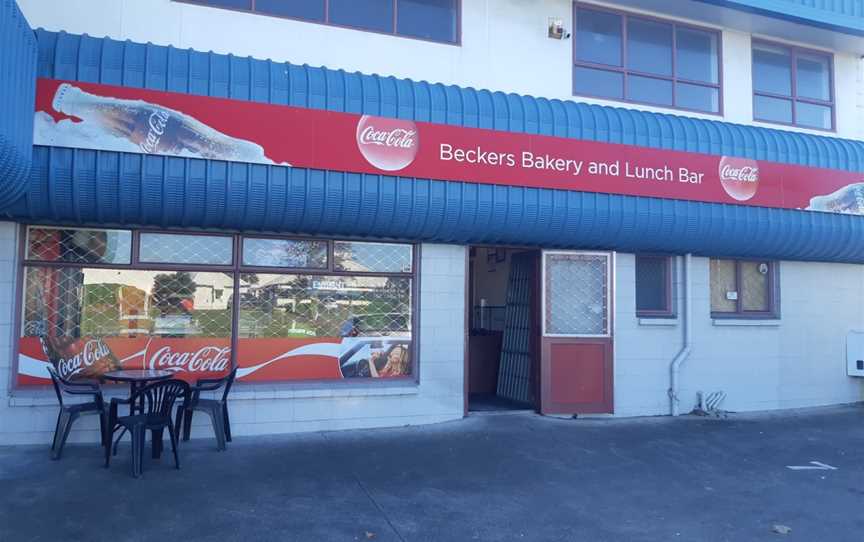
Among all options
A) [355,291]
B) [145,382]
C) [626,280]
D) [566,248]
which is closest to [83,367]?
[145,382]

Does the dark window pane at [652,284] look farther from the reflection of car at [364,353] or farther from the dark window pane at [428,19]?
the dark window pane at [428,19]

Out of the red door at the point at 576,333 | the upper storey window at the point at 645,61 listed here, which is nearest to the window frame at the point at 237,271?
the red door at the point at 576,333

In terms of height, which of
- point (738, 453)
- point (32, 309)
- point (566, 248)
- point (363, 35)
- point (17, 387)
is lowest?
point (738, 453)

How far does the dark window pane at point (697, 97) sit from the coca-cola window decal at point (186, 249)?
23.3 ft

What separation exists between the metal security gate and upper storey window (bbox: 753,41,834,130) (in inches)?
183

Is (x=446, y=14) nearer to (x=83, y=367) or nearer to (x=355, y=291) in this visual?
(x=355, y=291)

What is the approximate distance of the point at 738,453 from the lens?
26.6 feet

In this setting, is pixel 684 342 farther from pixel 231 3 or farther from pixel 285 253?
pixel 231 3

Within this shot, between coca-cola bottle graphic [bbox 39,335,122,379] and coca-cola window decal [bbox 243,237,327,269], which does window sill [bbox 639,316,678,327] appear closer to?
coca-cola window decal [bbox 243,237,327,269]

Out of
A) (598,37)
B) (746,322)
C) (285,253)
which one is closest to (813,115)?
(746,322)

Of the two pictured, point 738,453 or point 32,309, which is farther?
point 738,453

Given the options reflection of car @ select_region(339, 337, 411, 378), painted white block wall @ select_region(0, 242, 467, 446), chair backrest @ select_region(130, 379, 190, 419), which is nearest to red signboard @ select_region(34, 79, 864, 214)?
painted white block wall @ select_region(0, 242, 467, 446)

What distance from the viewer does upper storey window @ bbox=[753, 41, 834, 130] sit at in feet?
37.0

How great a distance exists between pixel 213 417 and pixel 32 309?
239cm
